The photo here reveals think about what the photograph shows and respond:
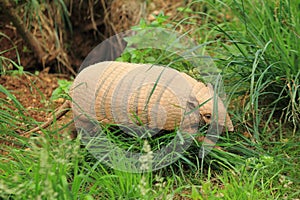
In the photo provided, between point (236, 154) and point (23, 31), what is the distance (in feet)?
6.57

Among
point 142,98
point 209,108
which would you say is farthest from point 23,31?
point 209,108

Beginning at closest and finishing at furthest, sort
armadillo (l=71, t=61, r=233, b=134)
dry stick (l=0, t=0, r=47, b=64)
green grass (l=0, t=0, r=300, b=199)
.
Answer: green grass (l=0, t=0, r=300, b=199) → armadillo (l=71, t=61, r=233, b=134) → dry stick (l=0, t=0, r=47, b=64)

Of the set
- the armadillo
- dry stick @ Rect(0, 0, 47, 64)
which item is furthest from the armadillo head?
dry stick @ Rect(0, 0, 47, 64)

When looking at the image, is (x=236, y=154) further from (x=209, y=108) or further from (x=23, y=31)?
(x=23, y=31)

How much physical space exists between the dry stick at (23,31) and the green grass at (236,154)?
102 centimetres

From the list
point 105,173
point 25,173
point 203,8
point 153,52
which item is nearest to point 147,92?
point 105,173

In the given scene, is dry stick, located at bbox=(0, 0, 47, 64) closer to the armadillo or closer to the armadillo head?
the armadillo

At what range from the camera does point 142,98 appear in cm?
281

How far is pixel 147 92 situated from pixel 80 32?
69.9 inches

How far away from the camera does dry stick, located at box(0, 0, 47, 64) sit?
12.5 ft

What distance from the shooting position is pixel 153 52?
3.86m

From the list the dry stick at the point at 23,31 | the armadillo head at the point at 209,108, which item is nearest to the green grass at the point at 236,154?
the armadillo head at the point at 209,108

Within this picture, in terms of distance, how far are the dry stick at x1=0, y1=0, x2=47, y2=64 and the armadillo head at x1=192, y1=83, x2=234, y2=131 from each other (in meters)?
1.72

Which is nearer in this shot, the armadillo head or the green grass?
the green grass
